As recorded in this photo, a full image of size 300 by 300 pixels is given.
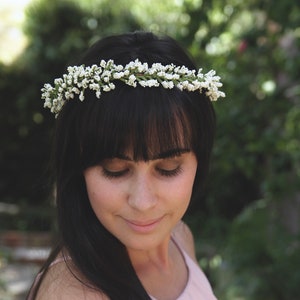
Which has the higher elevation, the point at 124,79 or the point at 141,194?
the point at 124,79

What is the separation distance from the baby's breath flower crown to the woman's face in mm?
164

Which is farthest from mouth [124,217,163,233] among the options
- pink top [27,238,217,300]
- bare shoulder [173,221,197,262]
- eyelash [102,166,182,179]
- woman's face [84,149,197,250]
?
bare shoulder [173,221,197,262]

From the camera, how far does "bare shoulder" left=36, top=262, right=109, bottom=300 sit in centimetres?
137

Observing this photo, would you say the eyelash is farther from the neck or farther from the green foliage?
the green foliage

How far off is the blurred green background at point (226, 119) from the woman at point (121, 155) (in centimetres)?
33

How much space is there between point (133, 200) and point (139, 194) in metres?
0.02

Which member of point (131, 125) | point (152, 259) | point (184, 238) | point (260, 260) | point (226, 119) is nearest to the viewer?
point (131, 125)

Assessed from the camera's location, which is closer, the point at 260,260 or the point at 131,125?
the point at 131,125

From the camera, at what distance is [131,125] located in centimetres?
136

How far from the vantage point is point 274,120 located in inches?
134

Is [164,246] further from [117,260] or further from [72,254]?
[72,254]

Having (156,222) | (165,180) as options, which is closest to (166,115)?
(165,180)

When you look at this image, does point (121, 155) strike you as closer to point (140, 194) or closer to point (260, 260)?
point (140, 194)

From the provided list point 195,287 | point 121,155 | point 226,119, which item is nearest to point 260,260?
point 226,119
